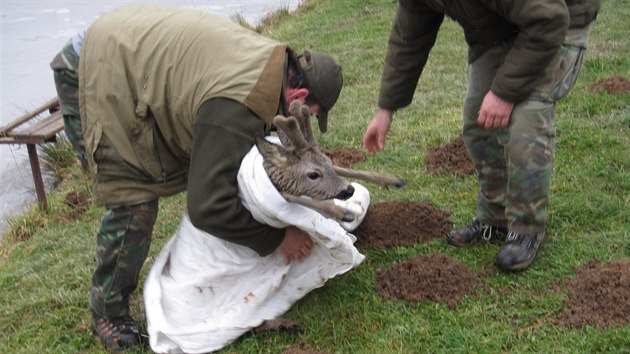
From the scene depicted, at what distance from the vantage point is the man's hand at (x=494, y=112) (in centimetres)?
337

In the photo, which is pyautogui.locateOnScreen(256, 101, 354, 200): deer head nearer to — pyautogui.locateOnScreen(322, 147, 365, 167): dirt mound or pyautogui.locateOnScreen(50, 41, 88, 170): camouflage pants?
pyautogui.locateOnScreen(50, 41, 88, 170): camouflage pants

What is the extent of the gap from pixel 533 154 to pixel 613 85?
3002 mm

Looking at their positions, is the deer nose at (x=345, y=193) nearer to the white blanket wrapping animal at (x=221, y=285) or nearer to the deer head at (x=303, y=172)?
the deer head at (x=303, y=172)

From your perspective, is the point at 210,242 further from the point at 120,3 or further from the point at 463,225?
the point at 120,3

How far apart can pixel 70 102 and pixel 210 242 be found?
921 millimetres

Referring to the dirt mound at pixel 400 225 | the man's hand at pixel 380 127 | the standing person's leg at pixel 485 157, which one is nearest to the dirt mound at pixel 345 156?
the dirt mound at pixel 400 225

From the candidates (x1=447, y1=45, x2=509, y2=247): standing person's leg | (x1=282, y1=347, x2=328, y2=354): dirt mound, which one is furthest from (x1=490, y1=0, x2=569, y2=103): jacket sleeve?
(x1=282, y1=347, x2=328, y2=354): dirt mound

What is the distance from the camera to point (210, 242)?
3418 mm

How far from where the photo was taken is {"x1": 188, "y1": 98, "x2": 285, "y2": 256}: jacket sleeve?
2.84 m

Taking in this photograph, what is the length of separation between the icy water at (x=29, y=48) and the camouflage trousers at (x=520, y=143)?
4.24 meters

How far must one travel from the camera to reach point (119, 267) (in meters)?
3.38

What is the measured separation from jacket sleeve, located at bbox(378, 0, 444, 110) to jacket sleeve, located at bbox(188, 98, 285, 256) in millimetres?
1154

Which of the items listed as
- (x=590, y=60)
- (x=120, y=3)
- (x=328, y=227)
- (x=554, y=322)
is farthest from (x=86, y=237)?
(x=120, y=3)

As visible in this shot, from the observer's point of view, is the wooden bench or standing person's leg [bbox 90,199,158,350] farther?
the wooden bench
